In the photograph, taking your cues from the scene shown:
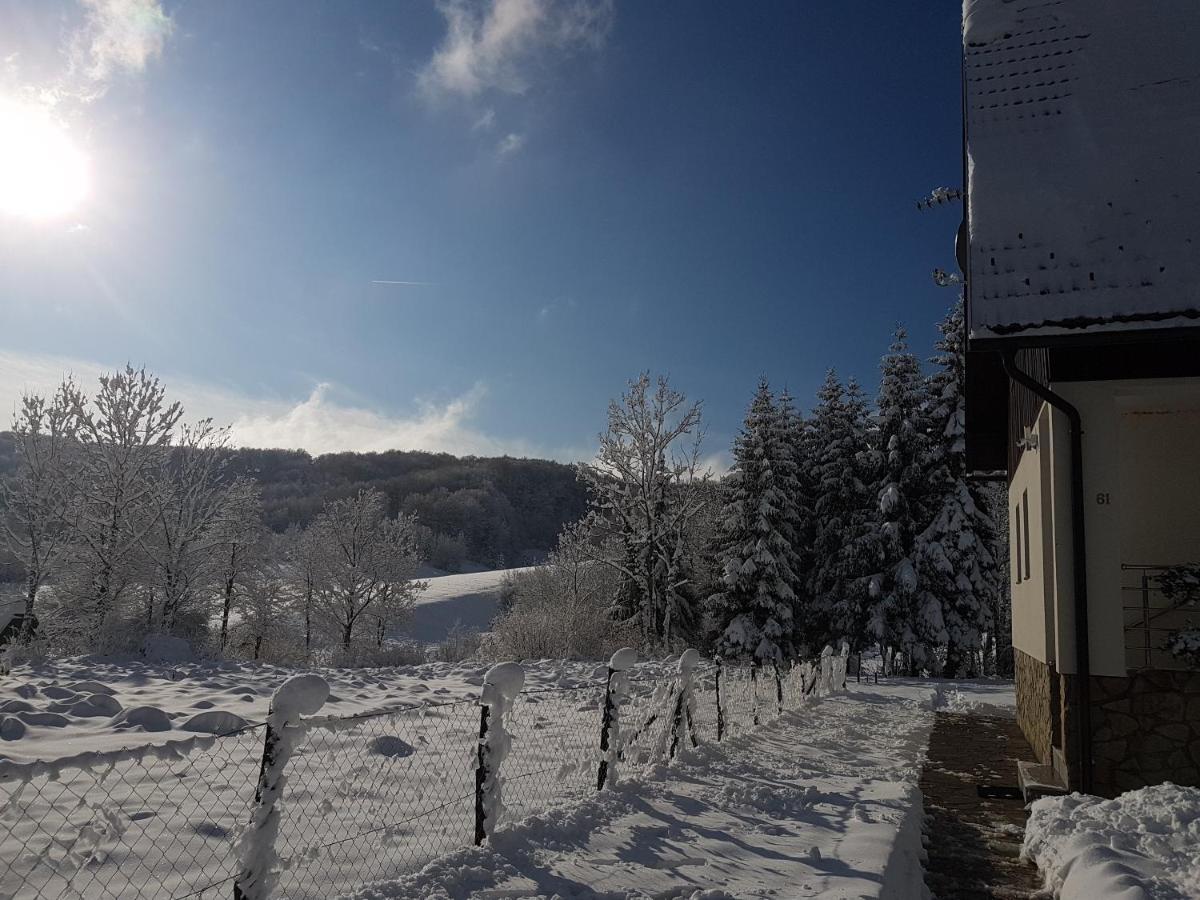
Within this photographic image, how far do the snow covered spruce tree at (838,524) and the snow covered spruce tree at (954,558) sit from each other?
1.96 m

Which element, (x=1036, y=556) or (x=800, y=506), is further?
(x=800, y=506)

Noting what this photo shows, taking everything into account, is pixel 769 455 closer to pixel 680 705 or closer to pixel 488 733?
pixel 680 705

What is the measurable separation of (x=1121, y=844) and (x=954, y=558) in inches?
825

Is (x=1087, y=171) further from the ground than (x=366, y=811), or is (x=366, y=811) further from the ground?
(x=1087, y=171)

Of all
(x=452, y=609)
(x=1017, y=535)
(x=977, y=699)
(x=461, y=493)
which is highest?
(x=461, y=493)

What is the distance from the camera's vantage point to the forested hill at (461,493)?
77.8 m

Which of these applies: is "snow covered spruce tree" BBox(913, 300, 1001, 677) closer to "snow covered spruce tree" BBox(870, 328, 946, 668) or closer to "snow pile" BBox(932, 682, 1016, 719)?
"snow covered spruce tree" BBox(870, 328, 946, 668)

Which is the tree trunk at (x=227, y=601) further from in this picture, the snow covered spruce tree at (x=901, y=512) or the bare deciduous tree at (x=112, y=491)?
the snow covered spruce tree at (x=901, y=512)

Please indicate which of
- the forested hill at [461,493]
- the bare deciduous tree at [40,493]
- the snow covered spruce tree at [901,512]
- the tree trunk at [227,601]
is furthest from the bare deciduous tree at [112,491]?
the forested hill at [461,493]

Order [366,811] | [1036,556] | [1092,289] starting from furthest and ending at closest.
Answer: [1036,556]
[1092,289]
[366,811]

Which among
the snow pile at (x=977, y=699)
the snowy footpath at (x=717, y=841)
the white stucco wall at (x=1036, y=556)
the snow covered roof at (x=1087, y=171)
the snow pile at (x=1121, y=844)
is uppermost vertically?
the snow covered roof at (x=1087, y=171)

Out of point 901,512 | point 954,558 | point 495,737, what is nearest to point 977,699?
point 954,558

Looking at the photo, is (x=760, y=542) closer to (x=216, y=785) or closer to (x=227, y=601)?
(x=227, y=601)

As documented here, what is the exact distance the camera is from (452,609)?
167ft
